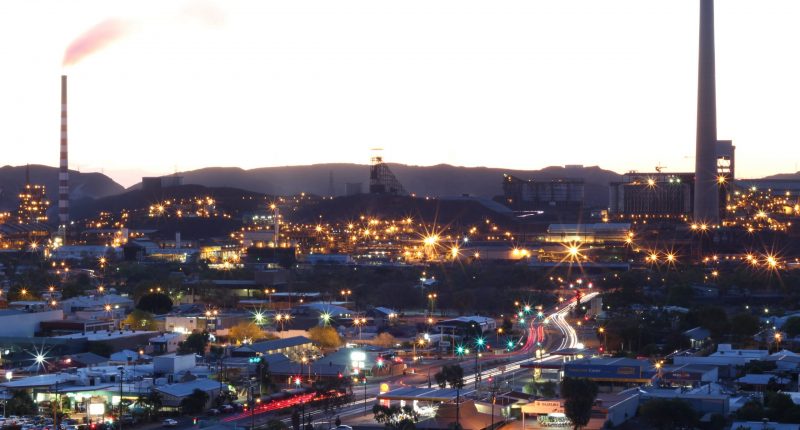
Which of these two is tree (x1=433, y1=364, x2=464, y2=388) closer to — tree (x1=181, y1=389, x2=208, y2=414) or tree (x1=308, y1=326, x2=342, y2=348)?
tree (x1=181, y1=389, x2=208, y2=414)

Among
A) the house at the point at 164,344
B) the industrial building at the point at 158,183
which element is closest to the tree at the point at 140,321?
the house at the point at 164,344

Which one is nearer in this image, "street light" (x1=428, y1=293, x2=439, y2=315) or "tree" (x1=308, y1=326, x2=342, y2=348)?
"tree" (x1=308, y1=326, x2=342, y2=348)

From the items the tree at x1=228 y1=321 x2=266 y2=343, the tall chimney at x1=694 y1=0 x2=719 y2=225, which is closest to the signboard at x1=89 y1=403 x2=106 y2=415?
the tree at x1=228 y1=321 x2=266 y2=343

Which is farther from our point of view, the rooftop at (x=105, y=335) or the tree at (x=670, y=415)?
the rooftop at (x=105, y=335)

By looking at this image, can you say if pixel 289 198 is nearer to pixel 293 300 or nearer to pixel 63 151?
pixel 63 151

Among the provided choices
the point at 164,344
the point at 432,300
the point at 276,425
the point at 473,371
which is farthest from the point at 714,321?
the point at 276,425

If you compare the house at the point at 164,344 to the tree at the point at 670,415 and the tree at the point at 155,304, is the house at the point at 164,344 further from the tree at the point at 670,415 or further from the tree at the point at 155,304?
the tree at the point at 670,415

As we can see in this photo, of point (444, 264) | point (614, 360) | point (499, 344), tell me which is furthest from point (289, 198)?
point (614, 360)
